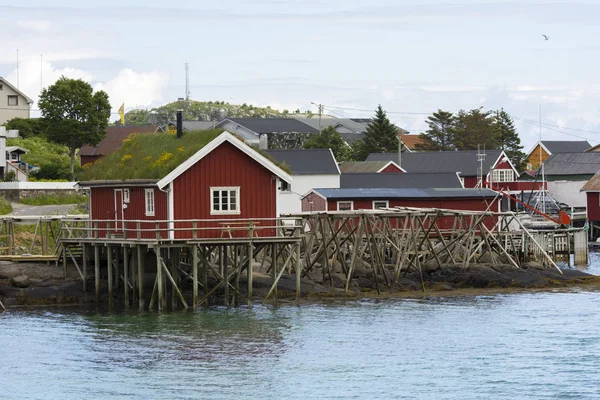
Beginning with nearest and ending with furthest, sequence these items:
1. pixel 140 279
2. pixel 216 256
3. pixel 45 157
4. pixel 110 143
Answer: pixel 140 279, pixel 216 256, pixel 45 157, pixel 110 143

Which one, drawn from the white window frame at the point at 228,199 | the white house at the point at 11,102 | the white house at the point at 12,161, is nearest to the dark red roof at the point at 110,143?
the white house at the point at 11,102

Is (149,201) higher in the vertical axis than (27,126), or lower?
lower

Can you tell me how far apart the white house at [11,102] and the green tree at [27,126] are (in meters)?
3.88

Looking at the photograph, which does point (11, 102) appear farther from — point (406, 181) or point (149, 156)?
point (149, 156)

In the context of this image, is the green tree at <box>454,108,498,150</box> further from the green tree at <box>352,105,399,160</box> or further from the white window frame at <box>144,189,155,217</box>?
the white window frame at <box>144,189,155,217</box>

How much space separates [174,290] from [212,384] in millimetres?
13661

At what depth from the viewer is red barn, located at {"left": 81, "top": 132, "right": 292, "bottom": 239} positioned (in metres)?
43.4

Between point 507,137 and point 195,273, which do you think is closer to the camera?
point 195,273

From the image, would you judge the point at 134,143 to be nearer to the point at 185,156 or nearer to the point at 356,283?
the point at 185,156

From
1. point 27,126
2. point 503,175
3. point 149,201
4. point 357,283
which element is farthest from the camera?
point 27,126

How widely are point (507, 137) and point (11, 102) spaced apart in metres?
63.3

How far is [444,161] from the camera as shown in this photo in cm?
10662

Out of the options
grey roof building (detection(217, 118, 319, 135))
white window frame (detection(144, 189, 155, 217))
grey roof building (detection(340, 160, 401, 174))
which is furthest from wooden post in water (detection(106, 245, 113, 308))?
grey roof building (detection(217, 118, 319, 135))

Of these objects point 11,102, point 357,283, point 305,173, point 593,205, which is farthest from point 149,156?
point 11,102
